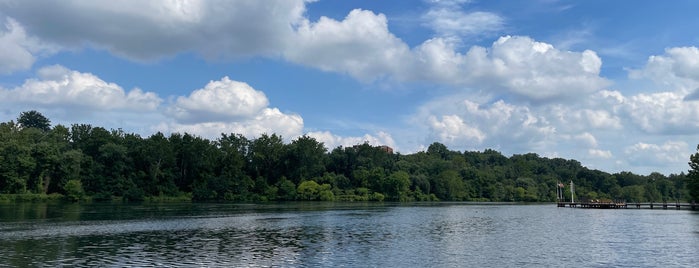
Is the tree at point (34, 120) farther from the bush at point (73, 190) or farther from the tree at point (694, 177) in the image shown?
the tree at point (694, 177)

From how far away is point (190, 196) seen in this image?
143375 mm

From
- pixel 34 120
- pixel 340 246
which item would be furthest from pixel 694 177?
pixel 34 120

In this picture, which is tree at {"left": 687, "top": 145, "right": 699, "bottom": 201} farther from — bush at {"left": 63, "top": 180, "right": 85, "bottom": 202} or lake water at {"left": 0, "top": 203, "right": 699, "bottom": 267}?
bush at {"left": 63, "top": 180, "right": 85, "bottom": 202}

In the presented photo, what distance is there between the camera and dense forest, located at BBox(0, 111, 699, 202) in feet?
399

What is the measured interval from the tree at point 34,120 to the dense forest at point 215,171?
318mm

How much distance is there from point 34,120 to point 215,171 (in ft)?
250

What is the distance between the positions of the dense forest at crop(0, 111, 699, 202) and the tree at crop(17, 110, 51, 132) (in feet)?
1.04

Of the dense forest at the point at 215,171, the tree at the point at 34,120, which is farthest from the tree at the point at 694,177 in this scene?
the tree at the point at 34,120

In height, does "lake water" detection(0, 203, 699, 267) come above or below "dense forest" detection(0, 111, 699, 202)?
below

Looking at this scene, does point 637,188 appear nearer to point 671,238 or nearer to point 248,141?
point 248,141

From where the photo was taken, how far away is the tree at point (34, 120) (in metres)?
182

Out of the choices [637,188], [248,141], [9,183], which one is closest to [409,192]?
[248,141]

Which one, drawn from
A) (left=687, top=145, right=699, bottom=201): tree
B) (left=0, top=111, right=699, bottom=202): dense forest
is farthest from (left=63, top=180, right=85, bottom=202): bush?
(left=687, top=145, right=699, bottom=201): tree

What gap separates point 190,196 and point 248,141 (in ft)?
110
